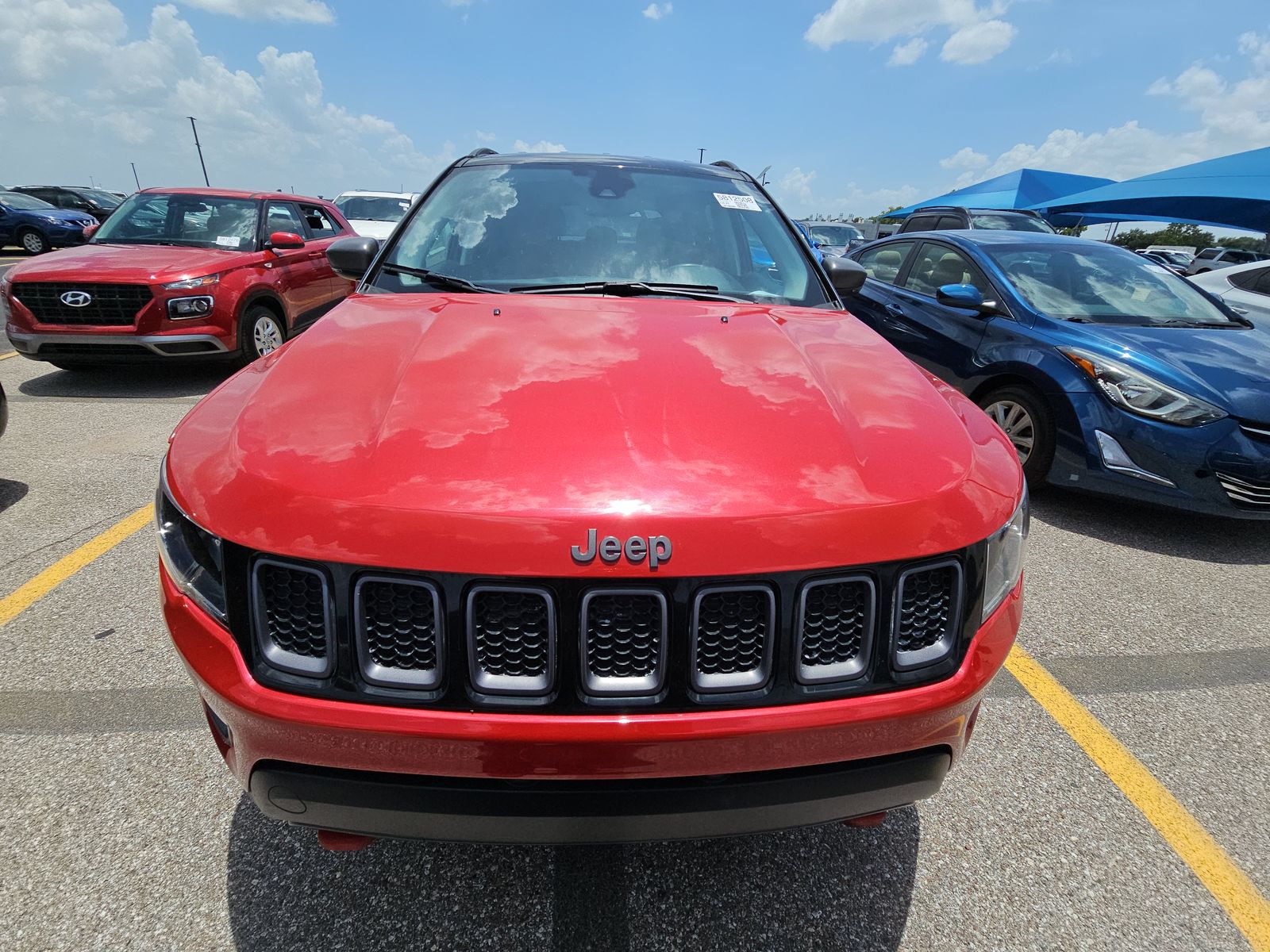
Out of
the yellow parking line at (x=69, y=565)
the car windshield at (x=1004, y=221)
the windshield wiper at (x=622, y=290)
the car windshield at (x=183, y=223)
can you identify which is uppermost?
the car windshield at (x=1004, y=221)

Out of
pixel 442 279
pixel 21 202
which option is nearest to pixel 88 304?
pixel 442 279

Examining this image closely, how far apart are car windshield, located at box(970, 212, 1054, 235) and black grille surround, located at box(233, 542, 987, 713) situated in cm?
1329

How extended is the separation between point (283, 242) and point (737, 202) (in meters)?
5.47

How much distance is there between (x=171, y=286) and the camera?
5715 mm

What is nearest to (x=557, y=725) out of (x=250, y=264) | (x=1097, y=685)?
(x=1097, y=685)

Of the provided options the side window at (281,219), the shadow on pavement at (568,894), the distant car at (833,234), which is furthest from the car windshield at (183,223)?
the distant car at (833,234)

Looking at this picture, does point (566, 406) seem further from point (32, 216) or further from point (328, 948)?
point (32, 216)

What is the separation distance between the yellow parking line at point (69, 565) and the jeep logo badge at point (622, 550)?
9.45 feet

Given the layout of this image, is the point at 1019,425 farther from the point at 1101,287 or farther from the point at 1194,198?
the point at 1194,198

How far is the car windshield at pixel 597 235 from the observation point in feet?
7.83

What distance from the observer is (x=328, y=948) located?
1.56 metres

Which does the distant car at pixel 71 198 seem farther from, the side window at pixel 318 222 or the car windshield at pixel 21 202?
the side window at pixel 318 222

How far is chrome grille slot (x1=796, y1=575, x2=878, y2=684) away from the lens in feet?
4.14

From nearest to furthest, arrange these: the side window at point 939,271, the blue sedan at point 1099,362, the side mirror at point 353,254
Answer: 1. the side mirror at point 353,254
2. the blue sedan at point 1099,362
3. the side window at point 939,271
